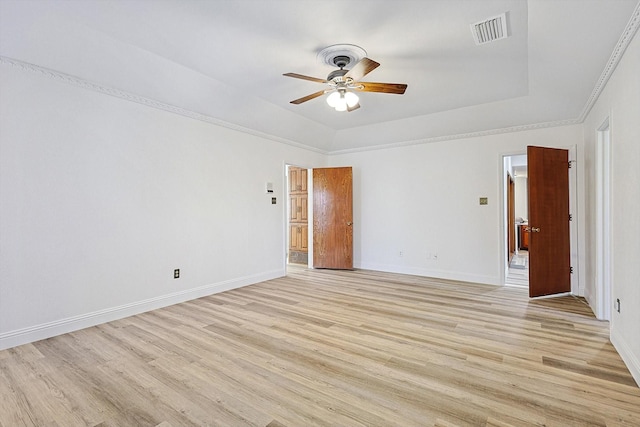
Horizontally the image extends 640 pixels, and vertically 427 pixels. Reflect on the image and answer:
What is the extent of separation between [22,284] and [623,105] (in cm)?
533

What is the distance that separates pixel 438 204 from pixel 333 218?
6.72 feet

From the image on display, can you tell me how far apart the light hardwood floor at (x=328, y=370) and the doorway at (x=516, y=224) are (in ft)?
6.38

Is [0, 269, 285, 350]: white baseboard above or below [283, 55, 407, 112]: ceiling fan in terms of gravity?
below

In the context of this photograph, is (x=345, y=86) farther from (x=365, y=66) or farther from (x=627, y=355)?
(x=627, y=355)

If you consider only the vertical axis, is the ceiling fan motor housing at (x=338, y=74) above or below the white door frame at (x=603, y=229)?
above

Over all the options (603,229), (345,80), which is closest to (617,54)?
(603,229)

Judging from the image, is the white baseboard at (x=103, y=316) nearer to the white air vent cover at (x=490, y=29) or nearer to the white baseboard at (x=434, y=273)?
the white baseboard at (x=434, y=273)

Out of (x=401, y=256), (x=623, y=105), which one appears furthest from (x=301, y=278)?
(x=623, y=105)

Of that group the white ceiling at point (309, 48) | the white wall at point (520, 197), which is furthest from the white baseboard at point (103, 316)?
the white wall at point (520, 197)

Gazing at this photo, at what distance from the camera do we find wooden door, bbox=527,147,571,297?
4223 mm

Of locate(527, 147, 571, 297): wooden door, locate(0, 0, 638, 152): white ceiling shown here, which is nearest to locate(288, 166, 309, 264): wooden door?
locate(0, 0, 638, 152): white ceiling

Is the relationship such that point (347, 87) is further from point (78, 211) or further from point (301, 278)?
point (301, 278)

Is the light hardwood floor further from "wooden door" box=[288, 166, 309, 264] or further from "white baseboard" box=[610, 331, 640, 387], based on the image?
"wooden door" box=[288, 166, 309, 264]

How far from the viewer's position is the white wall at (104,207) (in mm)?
2783
